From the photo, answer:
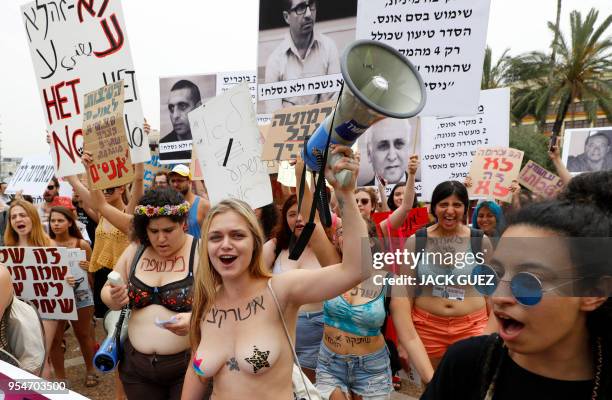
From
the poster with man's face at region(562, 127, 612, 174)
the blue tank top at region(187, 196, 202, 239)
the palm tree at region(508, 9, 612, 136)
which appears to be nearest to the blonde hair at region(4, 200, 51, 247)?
the blue tank top at region(187, 196, 202, 239)

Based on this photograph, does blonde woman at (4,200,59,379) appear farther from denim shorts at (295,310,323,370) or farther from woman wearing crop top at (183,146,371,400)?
woman wearing crop top at (183,146,371,400)

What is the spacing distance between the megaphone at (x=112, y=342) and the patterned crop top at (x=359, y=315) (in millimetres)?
1180

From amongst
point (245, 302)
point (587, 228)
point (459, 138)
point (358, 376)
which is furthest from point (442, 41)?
point (587, 228)

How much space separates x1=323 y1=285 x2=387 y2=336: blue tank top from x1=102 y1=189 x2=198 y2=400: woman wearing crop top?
878mm

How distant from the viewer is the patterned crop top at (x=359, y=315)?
297 centimetres

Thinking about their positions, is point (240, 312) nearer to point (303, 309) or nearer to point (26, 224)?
point (303, 309)

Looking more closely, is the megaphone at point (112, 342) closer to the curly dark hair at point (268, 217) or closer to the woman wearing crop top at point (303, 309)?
the woman wearing crop top at point (303, 309)

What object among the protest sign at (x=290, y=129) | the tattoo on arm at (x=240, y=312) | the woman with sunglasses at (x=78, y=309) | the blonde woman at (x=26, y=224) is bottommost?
the woman with sunglasses at (x=78, y=309)

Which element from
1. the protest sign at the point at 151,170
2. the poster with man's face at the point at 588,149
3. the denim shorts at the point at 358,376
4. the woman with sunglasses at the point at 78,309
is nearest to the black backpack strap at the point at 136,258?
the denim shorts at the point at 358,376

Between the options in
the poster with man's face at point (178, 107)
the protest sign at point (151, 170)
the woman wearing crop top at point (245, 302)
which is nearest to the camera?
the woman wearing crop top at point (245, 302)

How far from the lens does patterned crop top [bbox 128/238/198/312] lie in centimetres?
272

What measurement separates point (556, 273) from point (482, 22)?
2863 mm

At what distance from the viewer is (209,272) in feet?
7.00

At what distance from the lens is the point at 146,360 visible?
2705 millimetres
